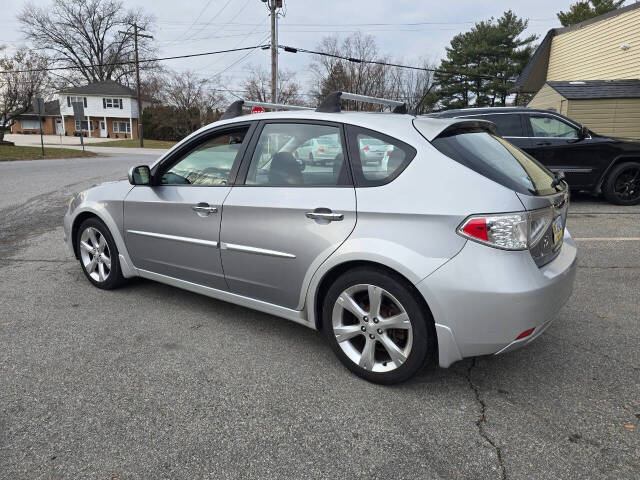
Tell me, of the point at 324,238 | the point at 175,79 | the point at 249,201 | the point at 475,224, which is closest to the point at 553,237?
the point at 475,224

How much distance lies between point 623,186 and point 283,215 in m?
8.35

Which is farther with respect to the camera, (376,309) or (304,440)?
(376,309)

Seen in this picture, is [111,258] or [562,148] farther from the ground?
[562,148]

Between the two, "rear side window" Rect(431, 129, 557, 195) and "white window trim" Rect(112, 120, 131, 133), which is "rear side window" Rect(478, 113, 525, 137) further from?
"white window trim" Rect(112, 120, 131, 133)

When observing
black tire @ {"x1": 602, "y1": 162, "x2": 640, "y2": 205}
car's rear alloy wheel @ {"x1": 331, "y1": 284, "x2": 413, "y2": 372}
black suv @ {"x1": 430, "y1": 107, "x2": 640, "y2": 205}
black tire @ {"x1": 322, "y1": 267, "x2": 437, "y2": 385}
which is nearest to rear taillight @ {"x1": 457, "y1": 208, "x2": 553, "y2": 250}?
black tire @ {"x1": 322, "y1": 267, "x2": 437, "y2": 385}

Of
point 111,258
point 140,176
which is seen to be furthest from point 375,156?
point 111,258

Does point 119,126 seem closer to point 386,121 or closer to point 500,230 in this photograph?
point 386,121

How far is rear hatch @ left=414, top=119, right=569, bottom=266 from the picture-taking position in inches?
A: 100

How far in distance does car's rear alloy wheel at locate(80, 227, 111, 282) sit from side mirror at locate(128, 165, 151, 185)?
32.1 inches

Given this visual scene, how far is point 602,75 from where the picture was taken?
56.1 feet

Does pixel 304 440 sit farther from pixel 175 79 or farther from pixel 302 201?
pixel 175 79

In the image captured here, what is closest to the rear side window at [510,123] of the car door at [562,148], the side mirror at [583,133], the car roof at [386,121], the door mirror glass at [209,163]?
the car door at [562,148]

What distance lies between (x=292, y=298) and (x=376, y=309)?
65 cm

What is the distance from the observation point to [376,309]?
274 centimetres
